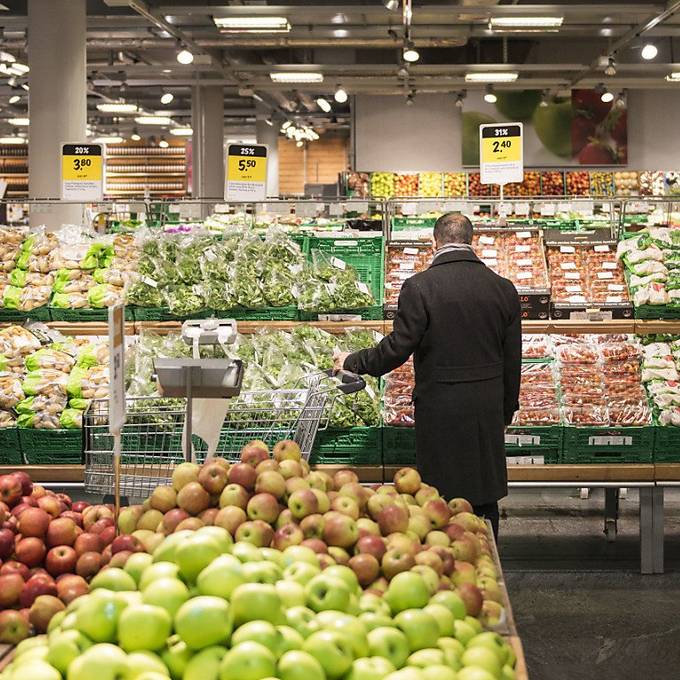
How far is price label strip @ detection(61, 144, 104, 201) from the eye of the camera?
7.74 m

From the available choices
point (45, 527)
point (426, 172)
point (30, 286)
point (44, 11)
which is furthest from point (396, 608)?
point (426, 172)

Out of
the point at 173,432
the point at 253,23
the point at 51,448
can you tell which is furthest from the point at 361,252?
the point at 253,23

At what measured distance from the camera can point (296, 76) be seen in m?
14.9

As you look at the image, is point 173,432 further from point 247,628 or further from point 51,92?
point 51,92

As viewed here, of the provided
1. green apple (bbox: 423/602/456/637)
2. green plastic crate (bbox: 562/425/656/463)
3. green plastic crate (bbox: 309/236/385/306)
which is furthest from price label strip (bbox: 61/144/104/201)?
green apple (bbox: 423/602/456/637)

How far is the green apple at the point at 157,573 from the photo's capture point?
2.27 m

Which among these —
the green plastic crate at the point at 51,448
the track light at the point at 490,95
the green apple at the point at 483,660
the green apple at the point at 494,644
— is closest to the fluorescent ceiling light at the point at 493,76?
the track light at the point at 490,95

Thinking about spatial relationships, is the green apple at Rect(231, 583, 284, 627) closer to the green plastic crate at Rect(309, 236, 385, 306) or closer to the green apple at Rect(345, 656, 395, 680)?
the green apple at Rect(345, 656, 395, 680)

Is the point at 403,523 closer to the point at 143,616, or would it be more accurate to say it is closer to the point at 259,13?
the point at 143,616

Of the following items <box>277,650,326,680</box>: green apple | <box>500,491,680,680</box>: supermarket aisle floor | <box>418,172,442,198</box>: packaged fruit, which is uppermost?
<box>418,172,442,198</box>: packaged fruit

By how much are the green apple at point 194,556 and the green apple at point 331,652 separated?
34 cm

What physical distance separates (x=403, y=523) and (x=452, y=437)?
1605mm

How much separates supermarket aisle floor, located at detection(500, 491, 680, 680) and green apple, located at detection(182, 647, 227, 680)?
2844 mm

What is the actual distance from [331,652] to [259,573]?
278 millimetres
